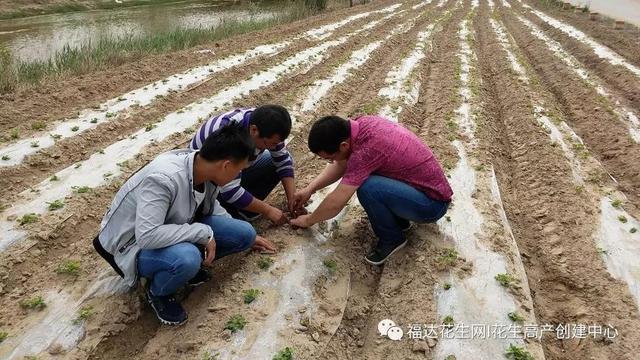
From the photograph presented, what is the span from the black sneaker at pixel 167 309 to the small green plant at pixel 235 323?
347 millimetres

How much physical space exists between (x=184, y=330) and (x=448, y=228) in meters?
2.40

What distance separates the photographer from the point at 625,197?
5035mm

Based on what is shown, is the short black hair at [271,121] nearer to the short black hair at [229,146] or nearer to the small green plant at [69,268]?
the short black hair at [229,146]

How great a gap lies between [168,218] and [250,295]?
2.77 ft

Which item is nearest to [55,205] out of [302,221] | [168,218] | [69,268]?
[69,268]

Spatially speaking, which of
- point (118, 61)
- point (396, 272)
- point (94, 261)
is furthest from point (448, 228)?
point (118, 61)

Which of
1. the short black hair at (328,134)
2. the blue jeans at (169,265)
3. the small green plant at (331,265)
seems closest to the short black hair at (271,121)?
the short black hair at (328,134)

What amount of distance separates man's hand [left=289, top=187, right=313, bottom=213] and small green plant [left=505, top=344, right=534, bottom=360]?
194cm

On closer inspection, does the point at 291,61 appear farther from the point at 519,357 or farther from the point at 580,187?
the point at 519,357

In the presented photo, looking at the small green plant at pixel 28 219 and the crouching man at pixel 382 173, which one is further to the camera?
the small green plant at pixel 28 219

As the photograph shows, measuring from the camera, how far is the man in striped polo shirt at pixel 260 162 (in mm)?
3480

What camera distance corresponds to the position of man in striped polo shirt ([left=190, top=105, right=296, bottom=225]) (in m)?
3.48

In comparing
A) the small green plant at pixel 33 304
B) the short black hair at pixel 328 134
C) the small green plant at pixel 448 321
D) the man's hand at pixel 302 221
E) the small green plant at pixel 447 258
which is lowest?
the small green plant at pixel 33 304

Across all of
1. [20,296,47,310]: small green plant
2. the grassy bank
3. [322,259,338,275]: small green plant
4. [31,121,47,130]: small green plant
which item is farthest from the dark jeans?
the grassy bank
